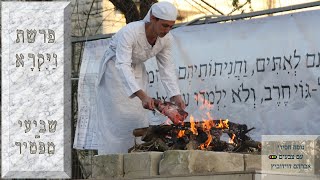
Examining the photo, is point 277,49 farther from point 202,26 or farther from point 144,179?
point 144,179

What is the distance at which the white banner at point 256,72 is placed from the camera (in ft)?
29.7

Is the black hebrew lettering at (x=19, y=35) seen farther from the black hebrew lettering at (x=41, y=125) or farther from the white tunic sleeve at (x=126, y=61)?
the white tunic sleeve at (x=126, y=61)

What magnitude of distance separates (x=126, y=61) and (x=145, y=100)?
420 millimetres

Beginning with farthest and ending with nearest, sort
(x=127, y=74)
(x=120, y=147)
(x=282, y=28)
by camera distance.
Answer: (x=282, y=28) < (x=120, y=147) < (x=127, y=74)

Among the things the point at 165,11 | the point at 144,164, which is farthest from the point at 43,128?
the point at 144,164

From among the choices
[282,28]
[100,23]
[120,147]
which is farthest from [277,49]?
[100,23]

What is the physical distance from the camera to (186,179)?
21.9 feet

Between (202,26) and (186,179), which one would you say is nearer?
(186,179)

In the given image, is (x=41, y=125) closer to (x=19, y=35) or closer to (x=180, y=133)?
(x=19, y=35)

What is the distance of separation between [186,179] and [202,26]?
142 inches

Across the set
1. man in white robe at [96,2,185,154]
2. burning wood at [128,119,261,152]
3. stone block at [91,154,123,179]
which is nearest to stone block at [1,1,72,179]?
man in white robe at [96,2,185,154]

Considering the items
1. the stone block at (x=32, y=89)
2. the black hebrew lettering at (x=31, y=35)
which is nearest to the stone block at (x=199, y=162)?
the stone block at (x=32, y=89)

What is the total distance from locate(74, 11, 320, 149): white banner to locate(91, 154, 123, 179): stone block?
1.88 metres

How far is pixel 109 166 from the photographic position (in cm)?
777
